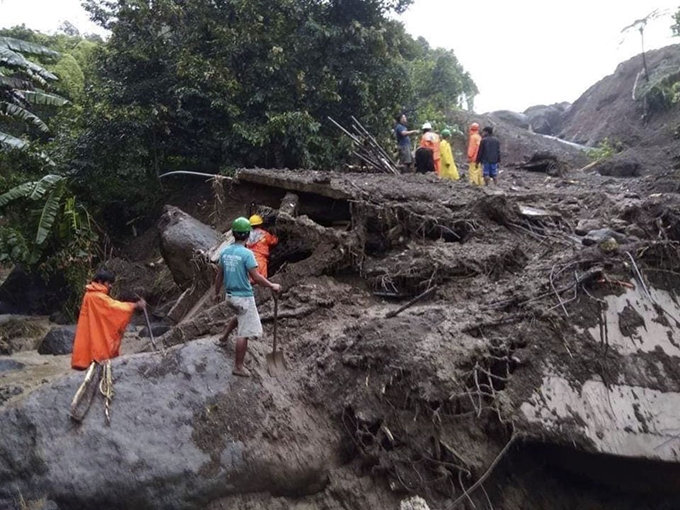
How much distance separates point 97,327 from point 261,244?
2.45 m

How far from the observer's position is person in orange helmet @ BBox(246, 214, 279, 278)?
27.9 feet

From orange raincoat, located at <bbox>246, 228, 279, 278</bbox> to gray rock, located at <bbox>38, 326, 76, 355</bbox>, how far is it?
541 centimetres

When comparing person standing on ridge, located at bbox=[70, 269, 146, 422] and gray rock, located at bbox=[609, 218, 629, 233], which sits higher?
gray rock, located at bbox=[609, 218, 629, 233]

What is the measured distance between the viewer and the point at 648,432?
5758 millimetres

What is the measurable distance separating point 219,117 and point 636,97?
2008cm

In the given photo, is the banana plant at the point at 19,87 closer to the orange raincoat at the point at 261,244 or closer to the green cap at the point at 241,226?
the orange raincoat at the point at 261,244

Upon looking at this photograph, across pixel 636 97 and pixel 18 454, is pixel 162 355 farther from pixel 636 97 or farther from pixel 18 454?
pixel 636 97

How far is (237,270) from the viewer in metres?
5.92

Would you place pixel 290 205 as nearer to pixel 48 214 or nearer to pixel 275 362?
pixel 275 362

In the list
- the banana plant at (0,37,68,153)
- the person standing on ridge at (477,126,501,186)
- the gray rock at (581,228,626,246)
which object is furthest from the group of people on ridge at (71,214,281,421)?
the banana plant at (0,37,68,153)

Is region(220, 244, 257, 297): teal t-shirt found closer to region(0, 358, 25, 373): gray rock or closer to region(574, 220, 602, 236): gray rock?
region(574, 220, 602, 236): gray rock

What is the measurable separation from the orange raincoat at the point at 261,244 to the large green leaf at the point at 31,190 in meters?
6.73

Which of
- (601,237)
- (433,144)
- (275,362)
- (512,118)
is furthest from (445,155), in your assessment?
(512,118)

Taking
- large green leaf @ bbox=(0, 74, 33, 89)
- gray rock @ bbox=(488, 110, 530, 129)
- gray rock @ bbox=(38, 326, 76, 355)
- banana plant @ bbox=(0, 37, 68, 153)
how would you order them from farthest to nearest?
gray rock @ bbox=(488, 110, 530, 129), large green leaf @ bbox=(0, 74, 33, 89), banana plant @ bbox=(0, 37, 68, 153), gray rock @ bbox=(38, 326, 76, 355)
